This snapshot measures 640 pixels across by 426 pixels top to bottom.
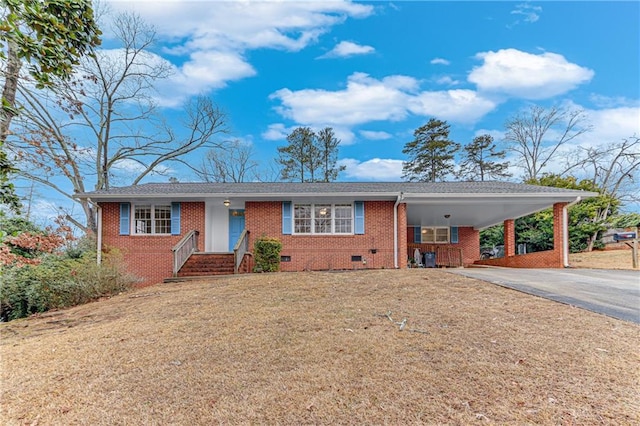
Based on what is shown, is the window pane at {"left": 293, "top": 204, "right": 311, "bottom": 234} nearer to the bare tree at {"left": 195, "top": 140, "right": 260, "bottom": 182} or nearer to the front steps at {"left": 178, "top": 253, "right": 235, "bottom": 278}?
the front steps at {"left": 178, "top": 253, "right": 235, "bottom": 278}

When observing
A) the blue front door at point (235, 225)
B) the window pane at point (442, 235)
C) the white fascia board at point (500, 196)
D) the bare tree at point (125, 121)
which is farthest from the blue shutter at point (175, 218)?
the window pane at point (442, 235)

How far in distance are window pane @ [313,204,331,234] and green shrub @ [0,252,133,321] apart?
22.4 feet

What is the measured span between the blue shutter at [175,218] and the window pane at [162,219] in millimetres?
374

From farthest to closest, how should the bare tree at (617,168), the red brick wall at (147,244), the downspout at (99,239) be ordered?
the bare tree at (617,168), the red brick wall at (147,244), the downspout at (99,239)

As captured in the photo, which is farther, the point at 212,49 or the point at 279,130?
the point at 279,130

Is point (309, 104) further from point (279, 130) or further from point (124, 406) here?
point (124, 406)

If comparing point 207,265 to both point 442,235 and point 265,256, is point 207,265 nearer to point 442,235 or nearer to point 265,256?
point 265,256

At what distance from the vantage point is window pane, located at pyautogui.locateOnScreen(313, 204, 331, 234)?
42.3 ft

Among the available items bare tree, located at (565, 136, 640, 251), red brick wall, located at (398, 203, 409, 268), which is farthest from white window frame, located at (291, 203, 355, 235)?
bare tree, located at (565, 136, 640, 251)

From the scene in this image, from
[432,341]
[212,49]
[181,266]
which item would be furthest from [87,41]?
[212,49]

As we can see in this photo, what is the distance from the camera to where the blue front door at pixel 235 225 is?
13406mm

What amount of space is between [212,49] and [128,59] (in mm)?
6487

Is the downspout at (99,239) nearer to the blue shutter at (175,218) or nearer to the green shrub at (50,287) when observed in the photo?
the green shrub at (50,287)

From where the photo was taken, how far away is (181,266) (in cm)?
1149
